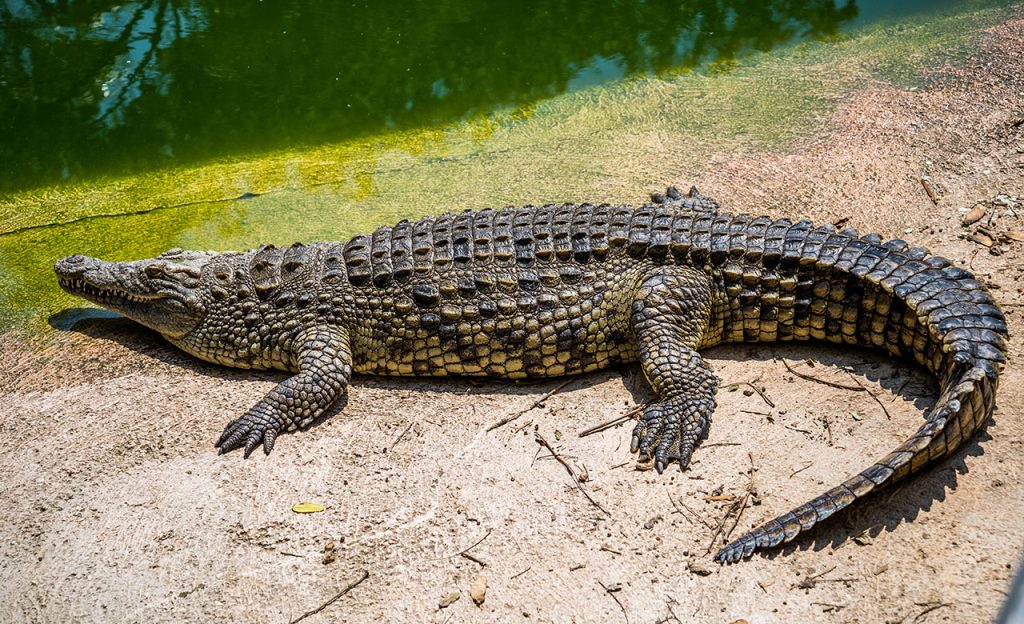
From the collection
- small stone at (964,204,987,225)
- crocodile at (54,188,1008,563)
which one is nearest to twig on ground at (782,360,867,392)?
crocodile at (54,188,1008,563)

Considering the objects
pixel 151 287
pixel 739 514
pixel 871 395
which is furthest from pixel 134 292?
pixel 871 395

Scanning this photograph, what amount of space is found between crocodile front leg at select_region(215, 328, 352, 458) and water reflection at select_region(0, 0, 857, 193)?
3949 mm

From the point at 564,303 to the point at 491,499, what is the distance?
1.28m

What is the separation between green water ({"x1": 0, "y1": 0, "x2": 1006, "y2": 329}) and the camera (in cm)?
700

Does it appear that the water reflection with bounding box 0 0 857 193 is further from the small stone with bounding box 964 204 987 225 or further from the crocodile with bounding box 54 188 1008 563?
the small stone with bounding box 964 204 987 225

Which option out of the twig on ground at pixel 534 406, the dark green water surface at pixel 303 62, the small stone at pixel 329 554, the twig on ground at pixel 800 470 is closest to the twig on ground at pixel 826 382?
the twig on ground at pixel 800 470

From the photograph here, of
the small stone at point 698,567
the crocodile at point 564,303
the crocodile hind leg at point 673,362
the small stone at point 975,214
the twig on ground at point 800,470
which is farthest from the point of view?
the small stone at point 975,214

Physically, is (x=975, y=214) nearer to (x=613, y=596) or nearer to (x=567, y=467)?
(x=567, y=467)

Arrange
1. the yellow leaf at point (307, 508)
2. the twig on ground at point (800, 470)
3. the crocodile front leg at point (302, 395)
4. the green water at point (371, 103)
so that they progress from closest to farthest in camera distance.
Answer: the twig on ground at point (800, 470), the yellow leaf at point (307, 508), the crocodile front leg at point (302, 395), the green water at point (371, 103)

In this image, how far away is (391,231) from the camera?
5.30 meters

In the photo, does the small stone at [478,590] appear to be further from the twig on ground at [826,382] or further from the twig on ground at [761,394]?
the twig on ground at [826,382]

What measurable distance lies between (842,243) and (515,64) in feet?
18.3

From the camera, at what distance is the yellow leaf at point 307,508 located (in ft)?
13.5

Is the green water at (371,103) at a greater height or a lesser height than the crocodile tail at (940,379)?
greater
